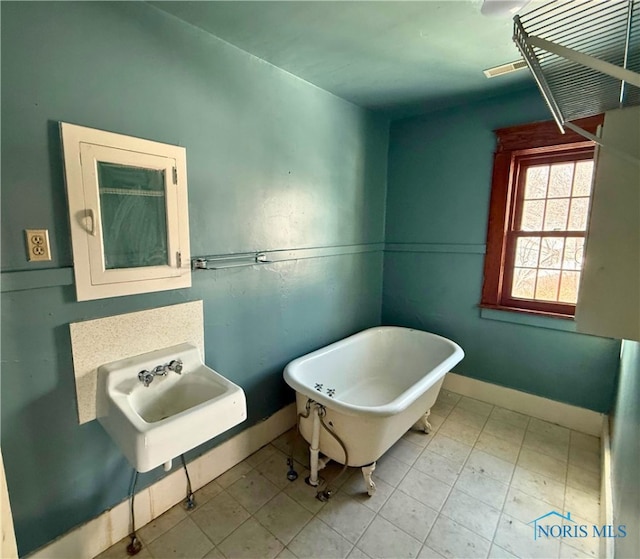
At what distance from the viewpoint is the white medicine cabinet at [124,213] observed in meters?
1.25

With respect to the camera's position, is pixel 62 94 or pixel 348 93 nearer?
pixel 62 94

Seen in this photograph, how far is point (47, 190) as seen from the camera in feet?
3.90

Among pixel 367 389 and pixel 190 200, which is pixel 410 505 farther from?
pixel 190 200

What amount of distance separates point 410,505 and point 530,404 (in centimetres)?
144

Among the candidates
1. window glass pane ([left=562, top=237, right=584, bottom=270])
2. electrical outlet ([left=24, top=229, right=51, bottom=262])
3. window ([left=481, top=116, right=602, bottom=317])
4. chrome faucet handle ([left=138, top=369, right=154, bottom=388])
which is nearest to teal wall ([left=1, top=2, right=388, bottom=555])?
electrical outlet ([left=24, top=229, right=51, bottom=262])

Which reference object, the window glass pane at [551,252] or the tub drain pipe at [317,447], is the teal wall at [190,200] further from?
the window glass pane at [551,252]

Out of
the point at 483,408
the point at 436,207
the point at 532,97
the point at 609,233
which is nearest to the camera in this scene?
the point at 609,233

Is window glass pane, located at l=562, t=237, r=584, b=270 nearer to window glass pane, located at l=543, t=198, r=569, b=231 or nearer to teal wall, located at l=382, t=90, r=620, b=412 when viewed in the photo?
window glass pane, located at l=543, t=198, r=569, b=231

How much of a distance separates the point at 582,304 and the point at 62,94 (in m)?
1.91

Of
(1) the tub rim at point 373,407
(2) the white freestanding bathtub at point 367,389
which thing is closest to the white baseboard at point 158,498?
(2) the white freestanding bathtub at point 367,389

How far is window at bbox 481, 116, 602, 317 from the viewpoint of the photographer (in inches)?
87.4

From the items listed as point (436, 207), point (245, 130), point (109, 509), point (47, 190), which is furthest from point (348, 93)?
point (109, 509)

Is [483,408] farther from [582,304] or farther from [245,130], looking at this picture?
[245,130]

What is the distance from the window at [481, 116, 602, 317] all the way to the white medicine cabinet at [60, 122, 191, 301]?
2.28 metres
